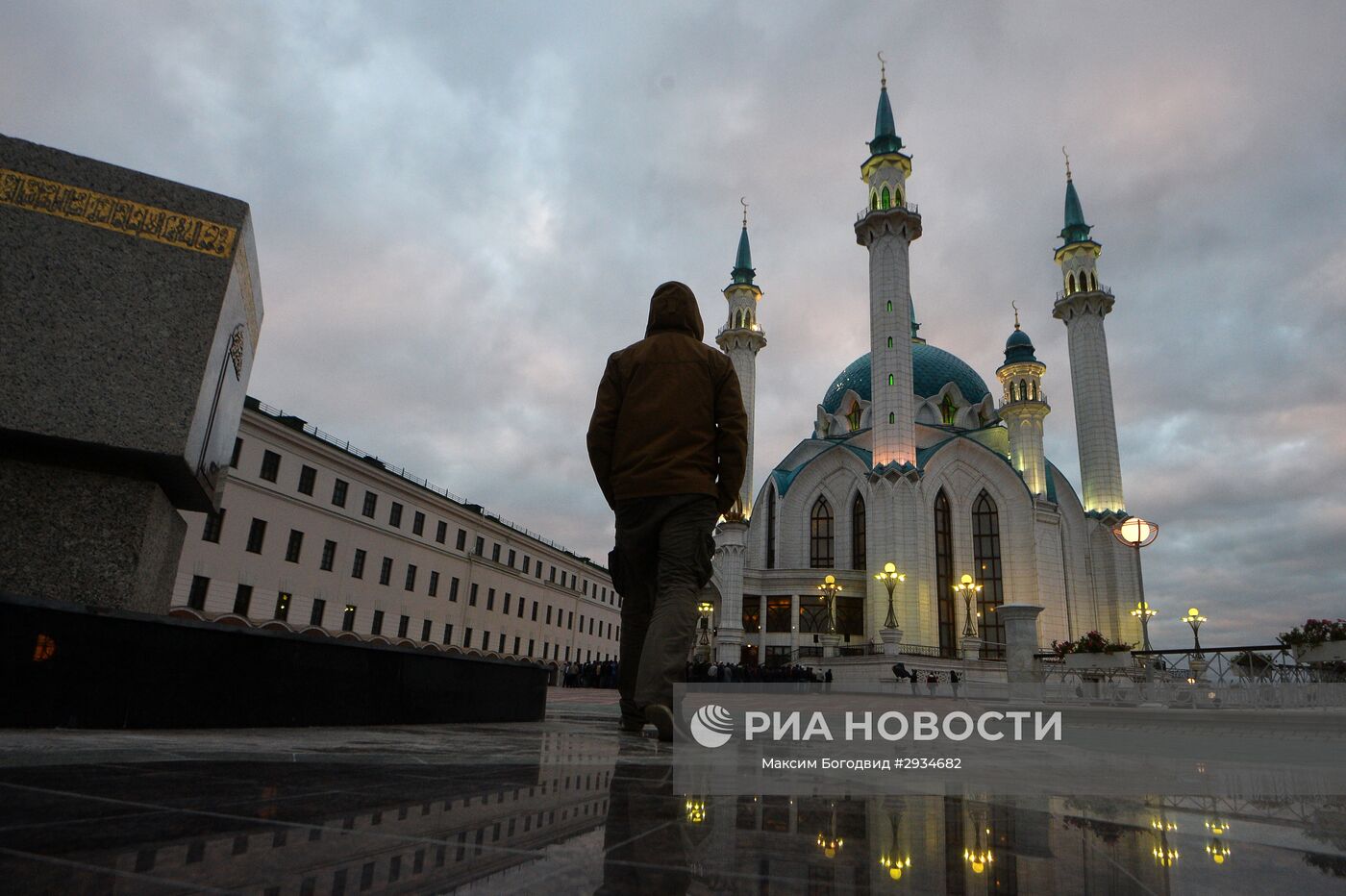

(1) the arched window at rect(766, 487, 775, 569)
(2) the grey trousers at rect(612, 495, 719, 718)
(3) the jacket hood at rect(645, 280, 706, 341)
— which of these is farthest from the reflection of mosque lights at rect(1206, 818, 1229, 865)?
(1) the arched window at rect(766, 487, 775, 569)

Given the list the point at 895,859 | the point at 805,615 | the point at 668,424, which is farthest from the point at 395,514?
the point at 895,859

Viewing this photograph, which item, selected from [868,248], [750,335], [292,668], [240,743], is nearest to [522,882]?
[240,743]

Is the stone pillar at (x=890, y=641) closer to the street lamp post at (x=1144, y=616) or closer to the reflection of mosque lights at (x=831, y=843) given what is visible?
the street lamp post at (x=1144, y=616)

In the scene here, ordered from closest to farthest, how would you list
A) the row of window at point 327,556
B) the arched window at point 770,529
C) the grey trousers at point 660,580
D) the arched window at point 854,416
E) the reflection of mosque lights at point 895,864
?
the reflection of mosque lights at point 895,864
the grey trousers at point 660,580
the row of window at point 327,556
the arched window at point 770,529
the arched window at point 854,416

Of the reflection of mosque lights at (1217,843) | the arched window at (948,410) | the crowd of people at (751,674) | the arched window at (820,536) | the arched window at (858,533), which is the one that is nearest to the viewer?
the reflection of mosque lights at (1217,843)

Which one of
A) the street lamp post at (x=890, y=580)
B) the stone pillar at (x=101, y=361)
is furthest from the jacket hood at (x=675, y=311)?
the street lamp post at (x=890, y=580)

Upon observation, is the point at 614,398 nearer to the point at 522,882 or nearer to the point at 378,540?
the point at 522,882

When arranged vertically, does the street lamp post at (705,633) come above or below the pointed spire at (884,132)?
below

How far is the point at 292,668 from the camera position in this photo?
166 inches

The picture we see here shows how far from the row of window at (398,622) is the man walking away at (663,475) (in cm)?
1256

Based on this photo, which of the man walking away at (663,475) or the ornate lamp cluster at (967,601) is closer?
the man walking away at (663,475)

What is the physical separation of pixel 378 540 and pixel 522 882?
119 ft

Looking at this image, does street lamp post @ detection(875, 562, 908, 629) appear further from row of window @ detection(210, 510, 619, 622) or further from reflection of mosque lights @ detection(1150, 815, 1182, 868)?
reflection of mosque lights @ detection(1150, 815, 1182, 868)

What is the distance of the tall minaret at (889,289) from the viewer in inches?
1535
